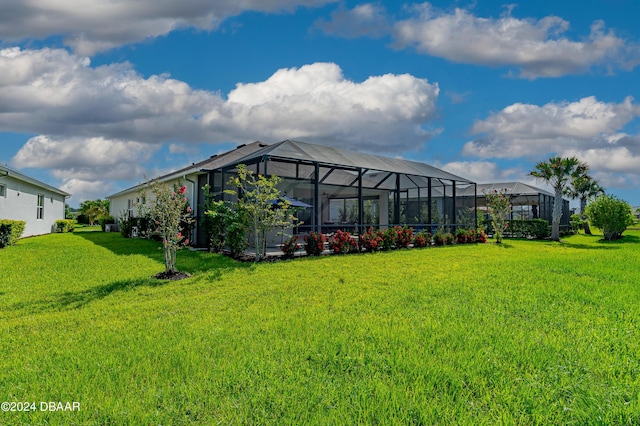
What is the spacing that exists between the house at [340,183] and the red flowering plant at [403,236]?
27.1 inches

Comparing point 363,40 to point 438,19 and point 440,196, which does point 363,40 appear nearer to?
point 438,19

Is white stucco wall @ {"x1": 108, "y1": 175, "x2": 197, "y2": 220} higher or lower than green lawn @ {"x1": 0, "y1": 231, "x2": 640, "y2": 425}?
higher

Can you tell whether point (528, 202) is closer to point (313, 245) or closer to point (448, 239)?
point (448, 239)

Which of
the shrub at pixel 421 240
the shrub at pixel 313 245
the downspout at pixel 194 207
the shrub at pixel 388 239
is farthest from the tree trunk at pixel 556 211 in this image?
the downspout at pixel 194 207

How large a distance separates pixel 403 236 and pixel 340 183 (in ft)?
12.4

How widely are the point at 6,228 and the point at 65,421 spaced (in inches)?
617

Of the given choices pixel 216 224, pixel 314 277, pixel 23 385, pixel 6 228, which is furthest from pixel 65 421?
pixel 6 228

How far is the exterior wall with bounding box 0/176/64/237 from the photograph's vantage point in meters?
16.8

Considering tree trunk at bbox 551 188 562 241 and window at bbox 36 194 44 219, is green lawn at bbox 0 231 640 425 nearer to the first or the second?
tree trunk at bbox 551 188 562 241

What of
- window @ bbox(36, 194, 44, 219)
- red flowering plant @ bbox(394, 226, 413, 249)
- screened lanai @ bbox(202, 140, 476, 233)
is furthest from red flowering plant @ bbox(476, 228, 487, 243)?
window @ bbox(36, 194, 44, 219)

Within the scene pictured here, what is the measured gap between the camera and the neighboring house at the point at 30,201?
54.0ft

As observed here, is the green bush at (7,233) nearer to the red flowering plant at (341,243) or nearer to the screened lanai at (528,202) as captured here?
the red flowering plant at (341,243)

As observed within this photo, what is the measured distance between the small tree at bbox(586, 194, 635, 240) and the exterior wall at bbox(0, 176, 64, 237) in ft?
102

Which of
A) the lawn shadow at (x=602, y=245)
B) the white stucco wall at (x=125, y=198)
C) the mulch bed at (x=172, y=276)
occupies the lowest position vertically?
the mulch bed at (x=172, y=276)
